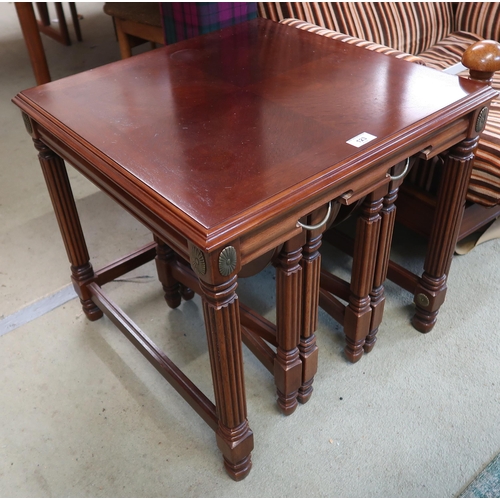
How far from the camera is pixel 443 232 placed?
54.6 inches

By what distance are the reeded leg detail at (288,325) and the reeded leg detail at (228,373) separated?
0.15 meters

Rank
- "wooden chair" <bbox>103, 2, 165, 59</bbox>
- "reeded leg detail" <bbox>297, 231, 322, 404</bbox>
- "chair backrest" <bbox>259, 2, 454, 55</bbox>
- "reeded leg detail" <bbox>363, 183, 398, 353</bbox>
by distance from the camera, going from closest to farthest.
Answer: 1. "reeded leg detail" <bbox>297, 231, 322, 404</bbox>
2. "reeded leg detail" <bbox>363, 183, 398, 353</bbox>
3. "chair backrest" <bbox>259, 2, 454, 55</bbox>
4. "wooden chair" <bbox>103, 2, 165, 59</bbox>

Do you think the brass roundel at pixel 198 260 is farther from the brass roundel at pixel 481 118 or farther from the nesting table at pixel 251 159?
the brass roundel at pixel 481 118

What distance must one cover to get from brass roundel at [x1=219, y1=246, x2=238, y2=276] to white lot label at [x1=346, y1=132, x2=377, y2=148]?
1.06 ft

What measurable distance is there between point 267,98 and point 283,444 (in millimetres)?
790

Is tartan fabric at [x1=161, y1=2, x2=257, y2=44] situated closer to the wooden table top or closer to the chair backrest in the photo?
the chair backrest

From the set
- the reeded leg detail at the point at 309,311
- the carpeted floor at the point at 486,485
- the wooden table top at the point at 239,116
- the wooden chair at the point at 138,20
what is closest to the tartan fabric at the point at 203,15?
the wooden table top at the point at 239,116

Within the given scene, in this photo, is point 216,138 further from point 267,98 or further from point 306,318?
point 306,318

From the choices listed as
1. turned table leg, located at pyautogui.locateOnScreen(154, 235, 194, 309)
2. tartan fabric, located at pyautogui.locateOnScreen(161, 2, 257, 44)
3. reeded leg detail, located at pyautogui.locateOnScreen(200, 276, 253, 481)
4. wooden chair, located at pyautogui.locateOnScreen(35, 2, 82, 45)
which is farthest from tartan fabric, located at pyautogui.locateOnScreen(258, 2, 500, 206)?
wooden chair, located at pyautogui.locateOnScreen(35, 2, 82, 45)

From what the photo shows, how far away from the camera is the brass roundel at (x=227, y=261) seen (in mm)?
839

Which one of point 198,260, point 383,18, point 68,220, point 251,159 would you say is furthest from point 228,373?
point 383,18

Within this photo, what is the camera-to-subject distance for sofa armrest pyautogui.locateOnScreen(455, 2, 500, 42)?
2184 mm

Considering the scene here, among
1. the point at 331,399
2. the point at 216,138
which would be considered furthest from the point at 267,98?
the point at 331,399

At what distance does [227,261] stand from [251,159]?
0.70 feet
